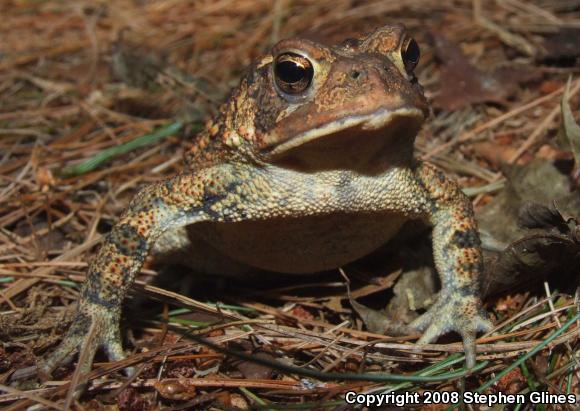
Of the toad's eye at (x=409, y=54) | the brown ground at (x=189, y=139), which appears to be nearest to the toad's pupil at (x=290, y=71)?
the toad's eye at (x=409, y=54)

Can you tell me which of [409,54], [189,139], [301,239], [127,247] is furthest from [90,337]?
[189,139]

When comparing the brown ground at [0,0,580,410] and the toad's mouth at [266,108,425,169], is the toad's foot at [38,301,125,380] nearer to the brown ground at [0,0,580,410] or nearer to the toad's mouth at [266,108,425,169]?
the brown ground at [0,0,580,410]

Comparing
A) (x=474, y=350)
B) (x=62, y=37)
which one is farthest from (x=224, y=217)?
(x=62, y=37)

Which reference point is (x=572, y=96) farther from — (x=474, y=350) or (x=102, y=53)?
(x=102, y=53)

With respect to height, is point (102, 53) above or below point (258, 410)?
above

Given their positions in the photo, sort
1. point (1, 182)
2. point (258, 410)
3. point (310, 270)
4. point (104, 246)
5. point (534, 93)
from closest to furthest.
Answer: point (258, 410), point (104, 246), point (310, 270), point (1, 182), point (534, 93)

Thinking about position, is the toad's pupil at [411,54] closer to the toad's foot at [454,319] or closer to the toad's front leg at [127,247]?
the toad's front leg at [127,247]
